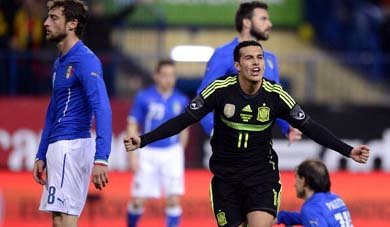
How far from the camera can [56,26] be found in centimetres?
924

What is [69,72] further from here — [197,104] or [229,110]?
[229,110]

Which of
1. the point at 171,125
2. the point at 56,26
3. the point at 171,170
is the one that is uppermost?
the point at 56,26

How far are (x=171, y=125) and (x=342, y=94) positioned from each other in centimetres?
1131

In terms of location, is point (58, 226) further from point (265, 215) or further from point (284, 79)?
point (284, 79)

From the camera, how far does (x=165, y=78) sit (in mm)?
14688

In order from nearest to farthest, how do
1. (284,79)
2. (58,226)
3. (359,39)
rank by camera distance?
(58,226), (284,79), (359,39)

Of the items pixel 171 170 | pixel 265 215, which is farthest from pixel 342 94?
pixel 265 215

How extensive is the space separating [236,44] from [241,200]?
190cm

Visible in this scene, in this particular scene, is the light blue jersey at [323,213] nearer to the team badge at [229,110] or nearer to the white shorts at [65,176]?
the team badge at [229,110]

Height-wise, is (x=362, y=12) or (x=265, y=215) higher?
(x=362, y=12)

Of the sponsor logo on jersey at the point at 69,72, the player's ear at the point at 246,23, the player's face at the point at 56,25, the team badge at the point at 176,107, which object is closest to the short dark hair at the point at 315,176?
the player's ear at the point at 246,23

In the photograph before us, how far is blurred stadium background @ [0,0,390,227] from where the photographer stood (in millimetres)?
15312

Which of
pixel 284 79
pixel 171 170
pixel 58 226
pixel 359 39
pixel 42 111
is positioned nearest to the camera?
pixel 58 226

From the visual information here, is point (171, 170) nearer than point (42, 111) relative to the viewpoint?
Yes
